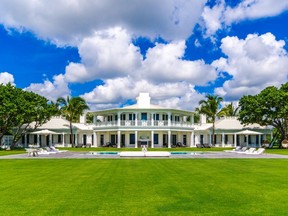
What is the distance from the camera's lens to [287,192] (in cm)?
1098

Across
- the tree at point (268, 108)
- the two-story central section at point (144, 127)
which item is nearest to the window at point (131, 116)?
the two-story central section at point (144, 127)

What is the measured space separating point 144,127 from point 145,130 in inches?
18.3

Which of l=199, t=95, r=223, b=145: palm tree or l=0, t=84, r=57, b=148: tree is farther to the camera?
l=199, t=95, r=223, b=145: palm tree

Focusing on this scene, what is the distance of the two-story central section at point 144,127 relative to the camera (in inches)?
1975

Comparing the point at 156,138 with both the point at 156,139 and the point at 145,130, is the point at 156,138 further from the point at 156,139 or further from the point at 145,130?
the point at 145,130

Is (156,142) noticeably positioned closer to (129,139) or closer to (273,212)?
(129,139)

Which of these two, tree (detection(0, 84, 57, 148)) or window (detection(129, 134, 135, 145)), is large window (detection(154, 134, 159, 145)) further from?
tree (detection(0, 84, 57, 148))

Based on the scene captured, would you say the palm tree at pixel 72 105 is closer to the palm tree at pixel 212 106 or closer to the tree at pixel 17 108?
the tree at pixel 17 108

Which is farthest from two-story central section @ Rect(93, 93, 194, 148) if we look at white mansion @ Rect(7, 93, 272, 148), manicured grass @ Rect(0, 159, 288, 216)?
manicured grass @ Rect(0, 159, 288, 216)

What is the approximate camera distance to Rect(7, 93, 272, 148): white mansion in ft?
166

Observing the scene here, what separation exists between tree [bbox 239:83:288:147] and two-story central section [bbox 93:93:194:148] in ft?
29.3

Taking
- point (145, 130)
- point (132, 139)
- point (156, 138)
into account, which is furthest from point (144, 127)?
point (132, 139)

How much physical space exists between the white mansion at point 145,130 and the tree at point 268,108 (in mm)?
2321

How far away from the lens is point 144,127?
4978 cm
